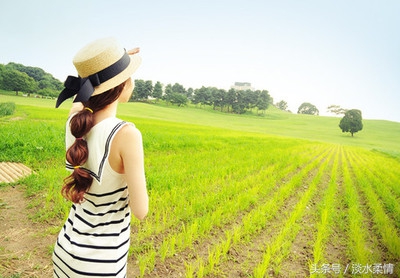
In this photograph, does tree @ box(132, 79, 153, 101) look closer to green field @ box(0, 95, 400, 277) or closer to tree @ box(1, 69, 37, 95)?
tree @ box(1, 69, 37, 95)

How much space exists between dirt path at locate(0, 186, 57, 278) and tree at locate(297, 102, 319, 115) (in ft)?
519

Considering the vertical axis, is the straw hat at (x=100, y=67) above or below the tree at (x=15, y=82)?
below

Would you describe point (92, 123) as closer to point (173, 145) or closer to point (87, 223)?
point (87, 223)

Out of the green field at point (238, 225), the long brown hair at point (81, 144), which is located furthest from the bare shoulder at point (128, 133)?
the green field at point (238, 225)

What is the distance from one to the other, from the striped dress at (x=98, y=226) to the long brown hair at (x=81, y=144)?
39 mm

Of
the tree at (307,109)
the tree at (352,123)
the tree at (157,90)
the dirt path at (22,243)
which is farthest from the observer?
the tree at (307,109)

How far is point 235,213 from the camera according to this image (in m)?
5.01

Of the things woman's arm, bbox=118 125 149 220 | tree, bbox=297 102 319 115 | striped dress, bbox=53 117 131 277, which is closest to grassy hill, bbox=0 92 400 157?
striped dress, bbox=53 117 131 277

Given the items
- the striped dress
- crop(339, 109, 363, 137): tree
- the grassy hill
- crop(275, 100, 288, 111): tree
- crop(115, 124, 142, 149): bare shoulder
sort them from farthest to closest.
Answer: crop(275, 100, 288, 111): tree < crop(339, 109, 363, 137): tree < the grassy hill < the striped dress < crop(115, 124, 142, 149): bare shoulder

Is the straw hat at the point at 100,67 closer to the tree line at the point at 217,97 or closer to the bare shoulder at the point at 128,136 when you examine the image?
the bare shoulder at the point at 128,136

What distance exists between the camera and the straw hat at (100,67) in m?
1.31

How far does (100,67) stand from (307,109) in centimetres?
16160

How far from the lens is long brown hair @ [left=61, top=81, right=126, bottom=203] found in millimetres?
1298

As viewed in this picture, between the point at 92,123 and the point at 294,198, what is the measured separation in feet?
21.3
